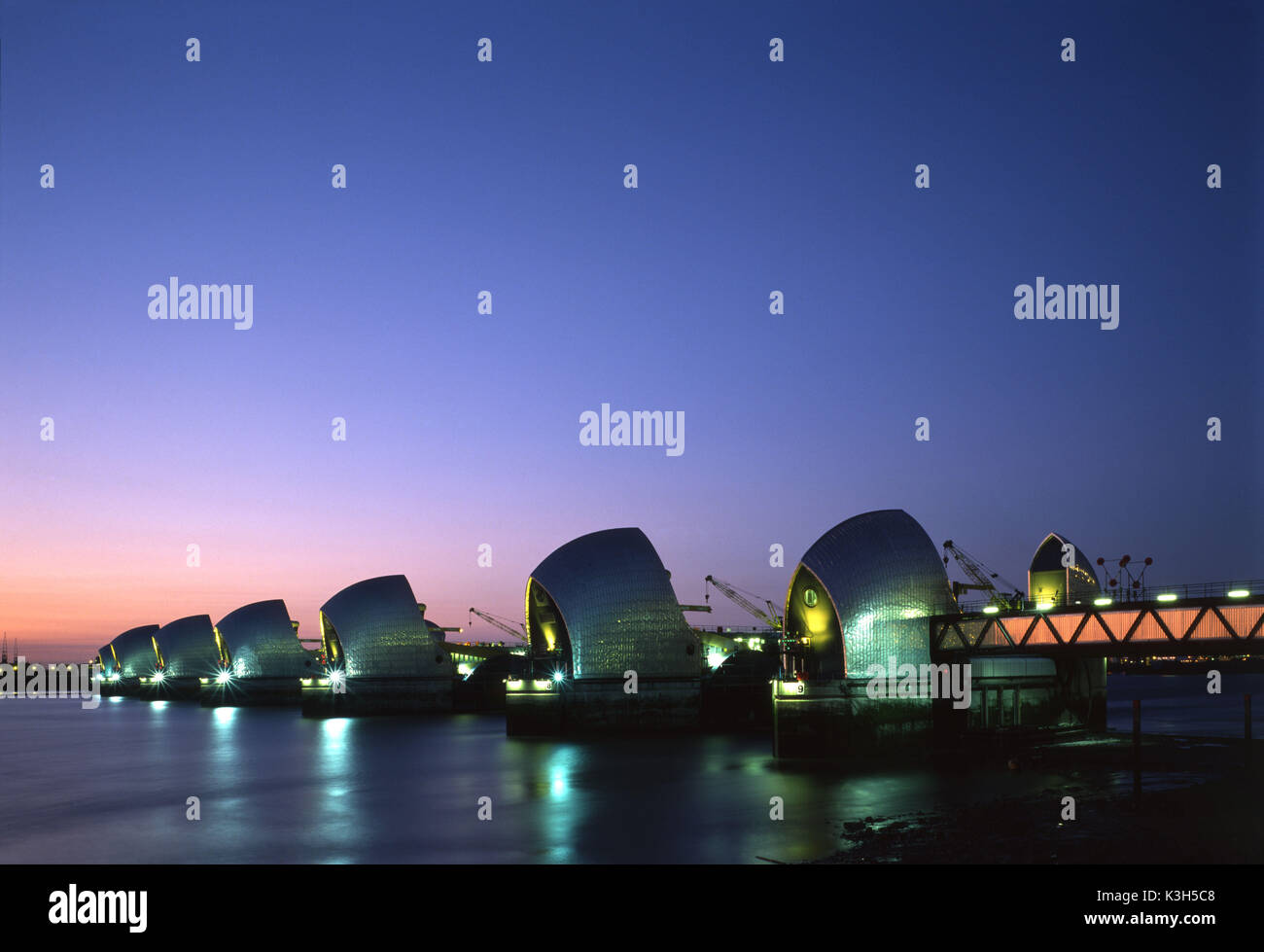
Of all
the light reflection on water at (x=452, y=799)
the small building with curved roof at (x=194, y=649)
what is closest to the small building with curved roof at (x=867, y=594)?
the light reflection on water at (x=452, y=799)

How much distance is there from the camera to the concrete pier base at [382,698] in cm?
9481

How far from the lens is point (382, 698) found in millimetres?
95000

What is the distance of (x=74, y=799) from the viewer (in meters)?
46.9

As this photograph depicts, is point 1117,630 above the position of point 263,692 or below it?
above

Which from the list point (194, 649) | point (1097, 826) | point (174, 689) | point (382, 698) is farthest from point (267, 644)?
point (1097, 826)

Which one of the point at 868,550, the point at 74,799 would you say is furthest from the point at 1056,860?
the point at 74,799

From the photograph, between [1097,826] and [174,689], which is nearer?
[1097,826]

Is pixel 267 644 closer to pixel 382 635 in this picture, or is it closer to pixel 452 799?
pixel 382 635

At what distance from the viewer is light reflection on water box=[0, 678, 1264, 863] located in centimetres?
3231

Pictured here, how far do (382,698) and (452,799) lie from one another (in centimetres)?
5495

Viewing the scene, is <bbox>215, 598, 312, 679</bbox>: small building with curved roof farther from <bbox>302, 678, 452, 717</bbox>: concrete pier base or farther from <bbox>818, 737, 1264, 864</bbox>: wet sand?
<bbox>818, 737, 1264, 864</bbox>: wet sand

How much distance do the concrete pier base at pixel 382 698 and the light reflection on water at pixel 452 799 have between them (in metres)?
22.9

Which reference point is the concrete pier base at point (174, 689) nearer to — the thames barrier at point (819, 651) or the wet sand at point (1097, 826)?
the thames barrier at point (819, 651)
